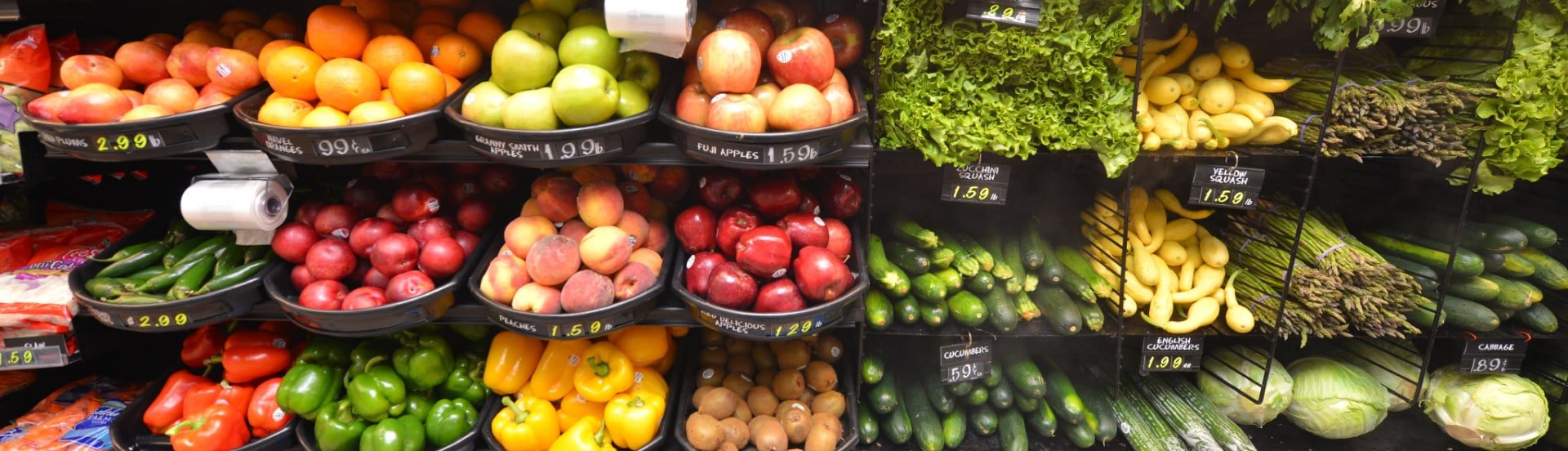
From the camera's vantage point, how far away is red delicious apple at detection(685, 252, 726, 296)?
5.55 ft

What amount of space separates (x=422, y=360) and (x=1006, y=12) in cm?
181

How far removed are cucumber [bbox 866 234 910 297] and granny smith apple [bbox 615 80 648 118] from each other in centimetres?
79

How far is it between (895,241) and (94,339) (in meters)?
2.31

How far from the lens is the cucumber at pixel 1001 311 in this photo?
2.06 meters

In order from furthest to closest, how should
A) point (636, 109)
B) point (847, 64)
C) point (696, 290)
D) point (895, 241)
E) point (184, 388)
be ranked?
point (895, 241)
point (184, 388)
point (847, 64)
point (696, 290)
point (636, 109)

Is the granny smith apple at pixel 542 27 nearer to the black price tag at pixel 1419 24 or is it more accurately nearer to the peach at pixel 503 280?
the peach at pixel 503 280

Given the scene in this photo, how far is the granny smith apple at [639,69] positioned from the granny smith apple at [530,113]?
229mm

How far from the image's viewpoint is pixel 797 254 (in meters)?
1.74

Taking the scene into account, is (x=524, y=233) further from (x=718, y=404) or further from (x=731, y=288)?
(x=718, y=404)

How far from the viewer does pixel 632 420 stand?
1.84 meters

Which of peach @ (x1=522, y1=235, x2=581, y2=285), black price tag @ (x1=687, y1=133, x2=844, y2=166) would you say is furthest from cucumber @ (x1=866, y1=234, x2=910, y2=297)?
peach @ (x1=522, y1=235, x2=581, y2=285)

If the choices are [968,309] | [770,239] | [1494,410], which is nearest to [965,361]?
[968,309]

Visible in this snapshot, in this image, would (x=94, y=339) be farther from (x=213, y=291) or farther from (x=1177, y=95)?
(x=1177, y=95)

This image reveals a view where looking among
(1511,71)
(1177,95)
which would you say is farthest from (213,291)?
(1511,71)
